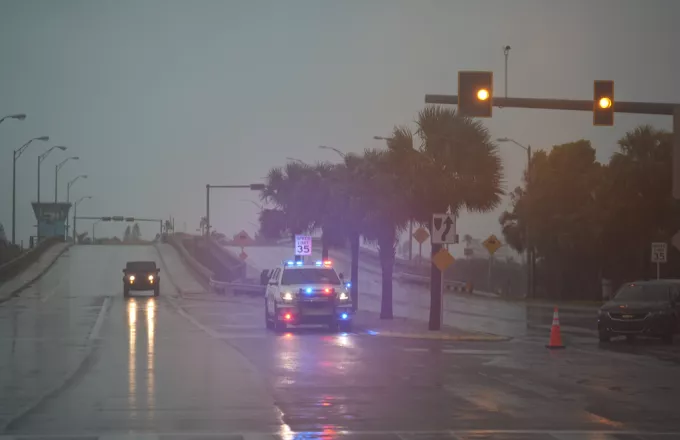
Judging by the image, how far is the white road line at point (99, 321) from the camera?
2888 centimetres

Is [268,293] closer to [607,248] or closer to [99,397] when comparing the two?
[99,397]

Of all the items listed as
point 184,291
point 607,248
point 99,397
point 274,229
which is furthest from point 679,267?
point 99,397

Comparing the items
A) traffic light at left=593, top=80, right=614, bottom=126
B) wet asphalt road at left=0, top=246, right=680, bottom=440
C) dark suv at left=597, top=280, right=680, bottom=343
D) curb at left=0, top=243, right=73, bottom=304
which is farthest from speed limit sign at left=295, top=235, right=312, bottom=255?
traffic light at left=593, top=80, right=614, bottom=126

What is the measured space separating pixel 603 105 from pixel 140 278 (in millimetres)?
38817

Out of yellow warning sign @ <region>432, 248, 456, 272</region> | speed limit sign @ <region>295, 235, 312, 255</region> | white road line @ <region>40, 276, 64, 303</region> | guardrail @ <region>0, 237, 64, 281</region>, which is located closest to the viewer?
yellow warning sign @ <region>432, 248, 456, 272</region>

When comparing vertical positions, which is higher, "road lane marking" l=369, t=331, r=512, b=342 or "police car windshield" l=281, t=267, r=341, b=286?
"police car windshield" l=281, t=267, r=341, b=286

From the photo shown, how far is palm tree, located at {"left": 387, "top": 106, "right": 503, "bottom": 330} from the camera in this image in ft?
101

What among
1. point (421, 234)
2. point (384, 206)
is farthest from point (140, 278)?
point (384, 206)

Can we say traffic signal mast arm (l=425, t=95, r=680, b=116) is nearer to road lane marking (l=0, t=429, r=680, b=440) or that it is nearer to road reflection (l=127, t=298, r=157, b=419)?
road reflection (l=127, t=298, r=157, b=419)

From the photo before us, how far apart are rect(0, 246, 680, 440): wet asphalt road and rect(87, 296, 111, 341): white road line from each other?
184mm

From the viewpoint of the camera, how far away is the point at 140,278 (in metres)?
57.0

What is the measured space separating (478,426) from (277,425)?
2.53 meters

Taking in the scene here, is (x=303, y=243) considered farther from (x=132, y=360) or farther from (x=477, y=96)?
(x=477, y=96)

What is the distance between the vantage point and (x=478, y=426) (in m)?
12.9
